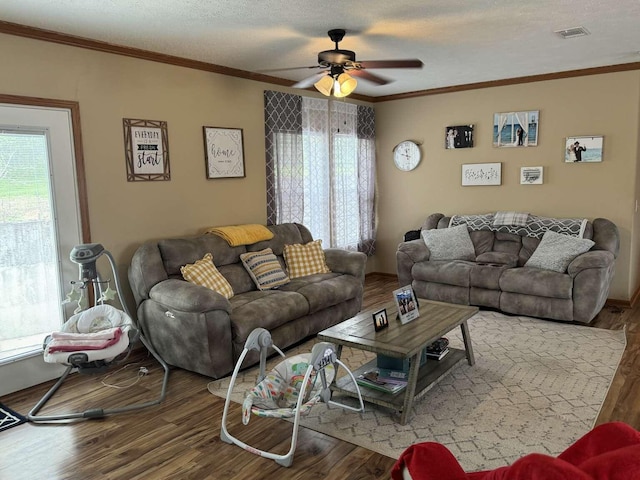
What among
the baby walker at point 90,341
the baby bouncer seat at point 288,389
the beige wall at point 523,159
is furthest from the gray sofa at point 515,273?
the baby walker at point 90,341

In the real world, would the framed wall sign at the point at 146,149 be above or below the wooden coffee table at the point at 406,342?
above

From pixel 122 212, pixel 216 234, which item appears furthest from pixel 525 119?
pixel 122 212

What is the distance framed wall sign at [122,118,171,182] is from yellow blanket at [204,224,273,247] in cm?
67

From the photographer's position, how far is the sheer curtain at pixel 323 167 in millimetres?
5387

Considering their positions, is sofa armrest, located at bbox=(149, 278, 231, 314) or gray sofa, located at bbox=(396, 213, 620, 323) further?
gray sofa, located at bbox=(396, 213, 620, 323)

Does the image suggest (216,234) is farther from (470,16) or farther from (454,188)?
(454,188)

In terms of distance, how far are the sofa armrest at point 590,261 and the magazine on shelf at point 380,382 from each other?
8.21ft

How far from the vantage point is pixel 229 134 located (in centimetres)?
488

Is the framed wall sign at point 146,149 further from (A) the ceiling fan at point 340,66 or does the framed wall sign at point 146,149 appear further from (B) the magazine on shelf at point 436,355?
(B) the magazine on shelf at point 436,355

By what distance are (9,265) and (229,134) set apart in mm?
2265

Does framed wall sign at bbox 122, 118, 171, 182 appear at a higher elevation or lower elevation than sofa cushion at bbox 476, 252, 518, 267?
higher

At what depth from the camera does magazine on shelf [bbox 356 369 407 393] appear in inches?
119

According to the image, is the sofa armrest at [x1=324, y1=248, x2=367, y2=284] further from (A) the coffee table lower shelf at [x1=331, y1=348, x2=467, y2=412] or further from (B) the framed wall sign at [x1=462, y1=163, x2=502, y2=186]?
(B) the framed wall sign at [x1=462, y1=163, x2=502, y2=186]

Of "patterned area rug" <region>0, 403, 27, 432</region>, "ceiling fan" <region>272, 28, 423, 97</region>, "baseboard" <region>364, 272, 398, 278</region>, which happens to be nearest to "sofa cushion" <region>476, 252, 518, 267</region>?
"baseboard" <region>364, 272, 398, 278</region>
